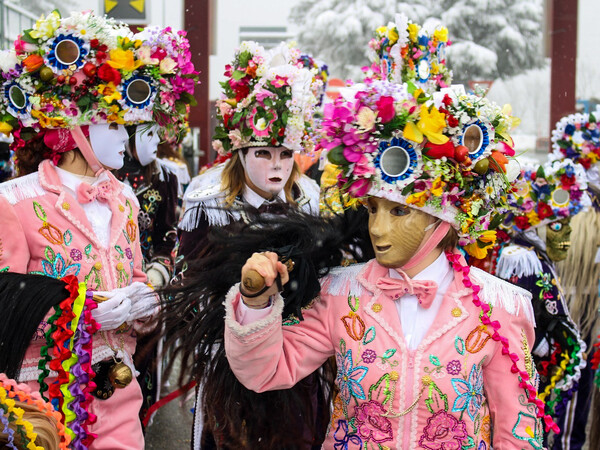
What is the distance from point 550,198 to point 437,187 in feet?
8.78

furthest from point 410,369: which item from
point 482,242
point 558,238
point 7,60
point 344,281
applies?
point 558,238

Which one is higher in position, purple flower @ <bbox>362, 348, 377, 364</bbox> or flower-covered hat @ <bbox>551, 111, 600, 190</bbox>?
flower-covered hat @ <bbox>551, 111, 600, 190</bbox>

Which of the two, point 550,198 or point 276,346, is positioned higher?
point 550,198

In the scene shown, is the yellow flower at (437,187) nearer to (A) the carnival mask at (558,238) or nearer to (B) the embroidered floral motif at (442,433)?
(B) the embroidered floral motif at (442,433)

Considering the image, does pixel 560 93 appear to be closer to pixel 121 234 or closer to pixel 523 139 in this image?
pixel 523 139

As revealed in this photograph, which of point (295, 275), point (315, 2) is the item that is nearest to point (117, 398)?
point (295, 275)

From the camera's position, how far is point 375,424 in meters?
2.82

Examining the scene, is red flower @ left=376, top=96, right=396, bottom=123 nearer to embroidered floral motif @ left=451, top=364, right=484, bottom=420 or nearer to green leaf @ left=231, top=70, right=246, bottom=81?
embroidered floral motif @ left=451, top=364, right=484, bottom=420

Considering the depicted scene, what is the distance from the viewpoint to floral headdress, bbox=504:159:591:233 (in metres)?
5.20

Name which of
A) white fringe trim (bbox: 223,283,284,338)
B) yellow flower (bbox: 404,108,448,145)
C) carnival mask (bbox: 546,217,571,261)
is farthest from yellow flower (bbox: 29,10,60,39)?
carnival mask (bbox: 546,217,571,261)

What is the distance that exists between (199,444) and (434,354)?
6.45 feet

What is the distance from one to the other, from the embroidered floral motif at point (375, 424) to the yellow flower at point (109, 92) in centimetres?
182

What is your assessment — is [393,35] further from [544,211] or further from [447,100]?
[447,100]

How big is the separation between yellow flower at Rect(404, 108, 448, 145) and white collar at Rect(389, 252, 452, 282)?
0.46 m
